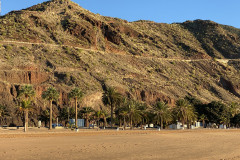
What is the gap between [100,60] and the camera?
129m

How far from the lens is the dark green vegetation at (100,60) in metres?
102

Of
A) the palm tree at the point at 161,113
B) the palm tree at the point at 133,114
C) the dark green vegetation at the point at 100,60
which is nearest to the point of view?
the palm tree at the point at 133,114

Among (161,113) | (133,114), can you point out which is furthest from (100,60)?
(161,113)

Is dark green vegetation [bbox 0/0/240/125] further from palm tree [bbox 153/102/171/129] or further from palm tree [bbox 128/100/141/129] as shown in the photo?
palm tree [bbox 153/102/171/129]

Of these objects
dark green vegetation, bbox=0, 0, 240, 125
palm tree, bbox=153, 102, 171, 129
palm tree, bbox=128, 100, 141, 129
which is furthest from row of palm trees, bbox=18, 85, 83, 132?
palm tree, bbox=153, 102, 171, 129

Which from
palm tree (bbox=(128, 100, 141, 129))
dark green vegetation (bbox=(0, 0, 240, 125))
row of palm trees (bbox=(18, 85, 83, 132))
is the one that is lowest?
palm tree (bbox=(128, 100, 141, 129))

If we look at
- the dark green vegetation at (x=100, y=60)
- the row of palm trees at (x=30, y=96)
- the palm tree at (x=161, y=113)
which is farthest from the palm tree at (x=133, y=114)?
the dark green vegetation at (x=100, y=60)

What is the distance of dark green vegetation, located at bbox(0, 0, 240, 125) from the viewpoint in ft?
336

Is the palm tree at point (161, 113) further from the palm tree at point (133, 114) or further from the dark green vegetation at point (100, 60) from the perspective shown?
the dark green vegetation at point (100, 60)

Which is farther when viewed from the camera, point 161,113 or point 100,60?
point 100,60

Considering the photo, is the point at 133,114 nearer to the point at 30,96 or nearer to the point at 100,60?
the point at 30,96

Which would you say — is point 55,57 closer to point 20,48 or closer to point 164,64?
point 20,48

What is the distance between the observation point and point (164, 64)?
484 ft

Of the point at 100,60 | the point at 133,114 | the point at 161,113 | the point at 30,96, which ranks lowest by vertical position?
the point at 133,114
